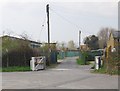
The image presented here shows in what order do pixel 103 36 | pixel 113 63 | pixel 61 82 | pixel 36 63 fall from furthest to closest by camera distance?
pixel 103 36, pixel 36 63, pixel 113 63, pixel 61 82

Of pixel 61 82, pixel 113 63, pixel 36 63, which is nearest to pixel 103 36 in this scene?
pixel 36 63

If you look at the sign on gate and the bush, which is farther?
the sign on gate

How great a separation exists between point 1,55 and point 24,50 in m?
2.73

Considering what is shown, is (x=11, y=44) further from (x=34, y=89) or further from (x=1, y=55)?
(x=34, y=89)

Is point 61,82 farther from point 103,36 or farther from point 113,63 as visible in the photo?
point 103,36

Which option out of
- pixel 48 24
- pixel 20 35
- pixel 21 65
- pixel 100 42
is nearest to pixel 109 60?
pixel 21 65

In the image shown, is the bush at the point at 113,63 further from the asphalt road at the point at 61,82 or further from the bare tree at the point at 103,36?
the bare tree at the point at 103,36

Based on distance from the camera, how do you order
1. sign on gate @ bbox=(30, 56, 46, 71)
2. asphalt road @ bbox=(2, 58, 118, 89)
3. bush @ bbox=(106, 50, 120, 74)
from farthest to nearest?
sign on gate @ bbox=(30, 56, 46, 71), bush @ bbox=(106, 50, 120, 74), asphalt road @ bbox=(2, 58, 118, 89)

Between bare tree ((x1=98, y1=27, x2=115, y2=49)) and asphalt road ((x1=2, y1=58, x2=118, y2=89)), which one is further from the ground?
bare tree ((x1=98, y1=27, x2=115, y2=49))

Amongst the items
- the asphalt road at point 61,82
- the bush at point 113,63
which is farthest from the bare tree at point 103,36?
the asphalt road at point 61,82

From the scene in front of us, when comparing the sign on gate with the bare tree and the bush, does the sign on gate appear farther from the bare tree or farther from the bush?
the bare tree

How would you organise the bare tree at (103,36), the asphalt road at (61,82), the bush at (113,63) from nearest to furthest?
the asphalt road at (61,82), the bush at (113,63), the bare tree at (103,36)

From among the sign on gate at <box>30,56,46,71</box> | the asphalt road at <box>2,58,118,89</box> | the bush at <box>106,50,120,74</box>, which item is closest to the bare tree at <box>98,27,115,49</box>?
the sign on gate at <box>30,56,46,71</box>

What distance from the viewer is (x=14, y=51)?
36.2 m
